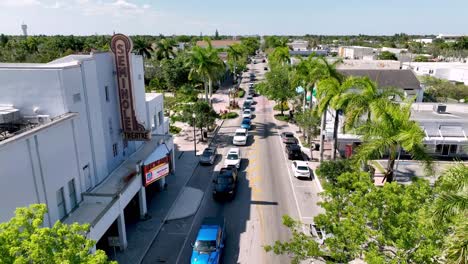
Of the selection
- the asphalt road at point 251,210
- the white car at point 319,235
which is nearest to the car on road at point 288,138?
A: the asphalt road at point 251,210

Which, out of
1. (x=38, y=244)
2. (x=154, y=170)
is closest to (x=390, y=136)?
(x=154, y=170)

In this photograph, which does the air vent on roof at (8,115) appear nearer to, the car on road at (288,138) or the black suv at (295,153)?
the black suv at (295,153)

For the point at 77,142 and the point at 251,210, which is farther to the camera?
the point at 251,210

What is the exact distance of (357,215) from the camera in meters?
13.4

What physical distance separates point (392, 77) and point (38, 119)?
5265cm

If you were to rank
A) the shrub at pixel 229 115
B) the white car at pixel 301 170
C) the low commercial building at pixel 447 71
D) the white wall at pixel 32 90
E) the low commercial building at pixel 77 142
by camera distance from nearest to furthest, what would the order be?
the low commercial building at pixel 77 142, the white wall at pixel 32 90, the white car at pixel 301 170, the shrub at pixel 229 115, the low commercial building at pixel 447 71

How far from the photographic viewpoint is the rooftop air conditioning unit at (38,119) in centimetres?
1712

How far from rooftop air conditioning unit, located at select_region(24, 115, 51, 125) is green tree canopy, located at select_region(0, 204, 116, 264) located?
786 centimetres

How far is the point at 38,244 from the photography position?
942 cm

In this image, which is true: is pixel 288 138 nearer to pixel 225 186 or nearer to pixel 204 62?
pixel 204 62

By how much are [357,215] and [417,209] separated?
2525 mm

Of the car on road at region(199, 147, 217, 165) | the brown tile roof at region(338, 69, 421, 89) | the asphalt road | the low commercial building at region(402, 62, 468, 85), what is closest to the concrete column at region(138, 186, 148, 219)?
the asphalt road

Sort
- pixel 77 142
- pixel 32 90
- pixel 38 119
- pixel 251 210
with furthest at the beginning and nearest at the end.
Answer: pixel 251 210
pixel 77 142
pixel 32 90
pixel 38 119

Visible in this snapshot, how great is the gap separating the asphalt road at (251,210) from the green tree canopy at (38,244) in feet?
33.8
